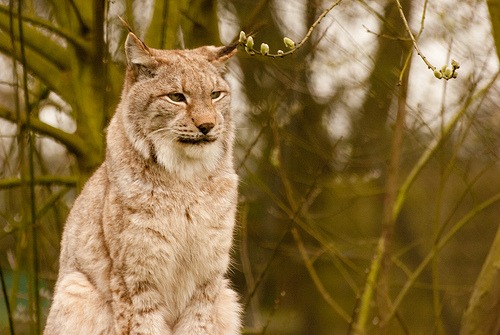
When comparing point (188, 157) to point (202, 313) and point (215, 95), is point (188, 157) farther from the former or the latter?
point (202, 313)

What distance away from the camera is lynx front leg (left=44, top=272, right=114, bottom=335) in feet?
17.0

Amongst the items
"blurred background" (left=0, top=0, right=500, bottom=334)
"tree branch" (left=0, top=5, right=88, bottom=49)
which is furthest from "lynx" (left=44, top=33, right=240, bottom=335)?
"tree branch" (left=0, top=5, right=88, bottom=49)

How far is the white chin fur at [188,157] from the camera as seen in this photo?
515cm

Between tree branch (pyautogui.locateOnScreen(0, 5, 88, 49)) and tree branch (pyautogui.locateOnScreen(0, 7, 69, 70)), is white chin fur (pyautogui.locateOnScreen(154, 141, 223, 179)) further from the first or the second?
tree branch (pyautogui.locateOnScreen(0, 7, 69, 70))

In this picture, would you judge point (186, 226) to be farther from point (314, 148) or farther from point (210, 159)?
point (314, 148)

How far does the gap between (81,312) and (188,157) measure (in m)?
1.18

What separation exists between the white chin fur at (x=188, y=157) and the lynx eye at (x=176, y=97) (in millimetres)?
268

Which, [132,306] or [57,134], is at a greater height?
[57,134]

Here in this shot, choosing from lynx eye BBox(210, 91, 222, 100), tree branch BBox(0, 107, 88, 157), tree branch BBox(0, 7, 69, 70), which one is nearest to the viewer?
lynx eye BBox(210, 91, 222, 100)

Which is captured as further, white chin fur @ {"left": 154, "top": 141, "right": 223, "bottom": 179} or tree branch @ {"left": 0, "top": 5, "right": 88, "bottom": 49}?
tree branch @ {"left": 0, "top": 5, "right": 88, "bottom": 49}

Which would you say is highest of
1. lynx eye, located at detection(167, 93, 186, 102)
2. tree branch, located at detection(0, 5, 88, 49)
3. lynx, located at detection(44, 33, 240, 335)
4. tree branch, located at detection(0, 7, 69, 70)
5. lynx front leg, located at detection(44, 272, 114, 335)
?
tree branch, located at detection(0, 5, 88, 49)

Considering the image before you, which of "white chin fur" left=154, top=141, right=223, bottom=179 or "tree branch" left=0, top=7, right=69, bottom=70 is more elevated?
"tree branch" left=0, top=7, right=69, bottom=70

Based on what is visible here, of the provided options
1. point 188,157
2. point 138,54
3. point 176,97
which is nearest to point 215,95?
point 176,97

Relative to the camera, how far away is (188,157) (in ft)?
17.1
